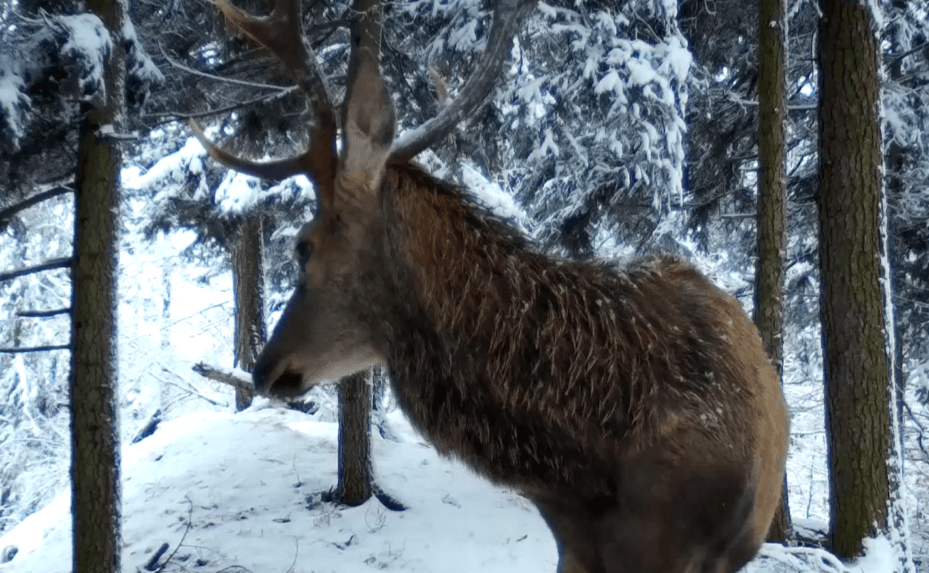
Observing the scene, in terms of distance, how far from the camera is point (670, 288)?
3018 millimetres

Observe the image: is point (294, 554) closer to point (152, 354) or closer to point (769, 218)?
point (769, 218)

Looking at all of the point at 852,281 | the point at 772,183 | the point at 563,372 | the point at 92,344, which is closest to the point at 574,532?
the point at 563,372

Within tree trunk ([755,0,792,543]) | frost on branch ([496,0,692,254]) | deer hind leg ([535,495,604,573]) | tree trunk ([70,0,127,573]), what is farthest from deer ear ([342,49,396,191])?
tree trunk ([755,0,792,543])

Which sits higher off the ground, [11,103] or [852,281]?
[11,103]

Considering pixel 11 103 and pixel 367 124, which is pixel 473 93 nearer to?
pixel 367 124

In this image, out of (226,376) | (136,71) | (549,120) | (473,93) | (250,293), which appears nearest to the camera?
(473,93)

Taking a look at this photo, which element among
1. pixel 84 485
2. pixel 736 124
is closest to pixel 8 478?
pixel 84 485

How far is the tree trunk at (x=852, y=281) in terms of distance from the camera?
20.1 feet

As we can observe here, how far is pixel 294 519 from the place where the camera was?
7.75 meters

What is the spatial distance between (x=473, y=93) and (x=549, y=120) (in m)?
4.32

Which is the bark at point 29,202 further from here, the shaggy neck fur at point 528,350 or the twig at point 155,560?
the twig at point 155,560

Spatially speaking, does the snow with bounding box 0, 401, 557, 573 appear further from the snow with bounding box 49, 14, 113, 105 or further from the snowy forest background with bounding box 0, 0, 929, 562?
the snow with bounding box 49, 14, 113, 105

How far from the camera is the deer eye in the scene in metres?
3.01

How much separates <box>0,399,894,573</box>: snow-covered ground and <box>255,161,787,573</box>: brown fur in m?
2.85
